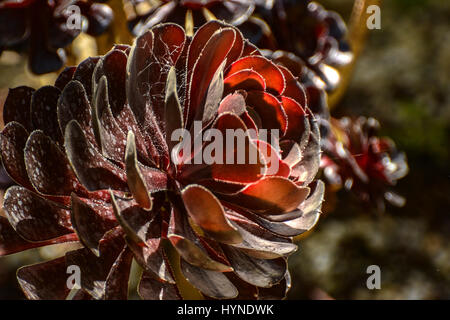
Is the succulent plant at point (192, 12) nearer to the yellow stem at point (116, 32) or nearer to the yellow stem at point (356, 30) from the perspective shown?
the yellow stem at point (116, 32)

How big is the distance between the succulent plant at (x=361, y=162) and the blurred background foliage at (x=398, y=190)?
10 centimetres

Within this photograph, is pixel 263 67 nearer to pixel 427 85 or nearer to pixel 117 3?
pixel 117 3

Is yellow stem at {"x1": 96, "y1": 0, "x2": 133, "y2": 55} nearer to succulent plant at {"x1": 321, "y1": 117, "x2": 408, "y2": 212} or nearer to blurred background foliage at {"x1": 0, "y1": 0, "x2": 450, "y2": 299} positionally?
blurred background foliage at {"x1": 0, "y1": 0, "x2": 450, "y2": 299}

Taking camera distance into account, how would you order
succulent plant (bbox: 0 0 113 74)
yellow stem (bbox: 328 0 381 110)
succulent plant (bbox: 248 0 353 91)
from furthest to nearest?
yellow stem (bbox: 328 0 381 110) → succulent plant (bbox: 248 0 353 91) → succulent plant (bbox: 0 0 113 74)

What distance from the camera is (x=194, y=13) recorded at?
46 centimetres

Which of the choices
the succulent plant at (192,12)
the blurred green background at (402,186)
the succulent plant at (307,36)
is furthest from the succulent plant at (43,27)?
the blurred green background at (402,186)

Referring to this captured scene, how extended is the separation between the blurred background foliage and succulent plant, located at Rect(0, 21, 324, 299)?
0.31m

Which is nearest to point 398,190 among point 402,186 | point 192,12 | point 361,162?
point 402,186

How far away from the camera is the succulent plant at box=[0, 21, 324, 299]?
1.02 feet

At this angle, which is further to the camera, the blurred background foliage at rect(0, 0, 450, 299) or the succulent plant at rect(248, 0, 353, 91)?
the blurred background foliage at rect(0, 0, 450, 299)

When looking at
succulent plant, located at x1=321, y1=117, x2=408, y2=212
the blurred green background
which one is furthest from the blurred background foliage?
succulent plant, located at x1=321, y1=117, x2=408, y2=212

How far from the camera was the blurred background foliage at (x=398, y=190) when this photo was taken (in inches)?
30.6

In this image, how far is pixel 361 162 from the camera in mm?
608

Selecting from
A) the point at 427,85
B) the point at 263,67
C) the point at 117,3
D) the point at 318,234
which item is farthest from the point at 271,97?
the point at 427,85
